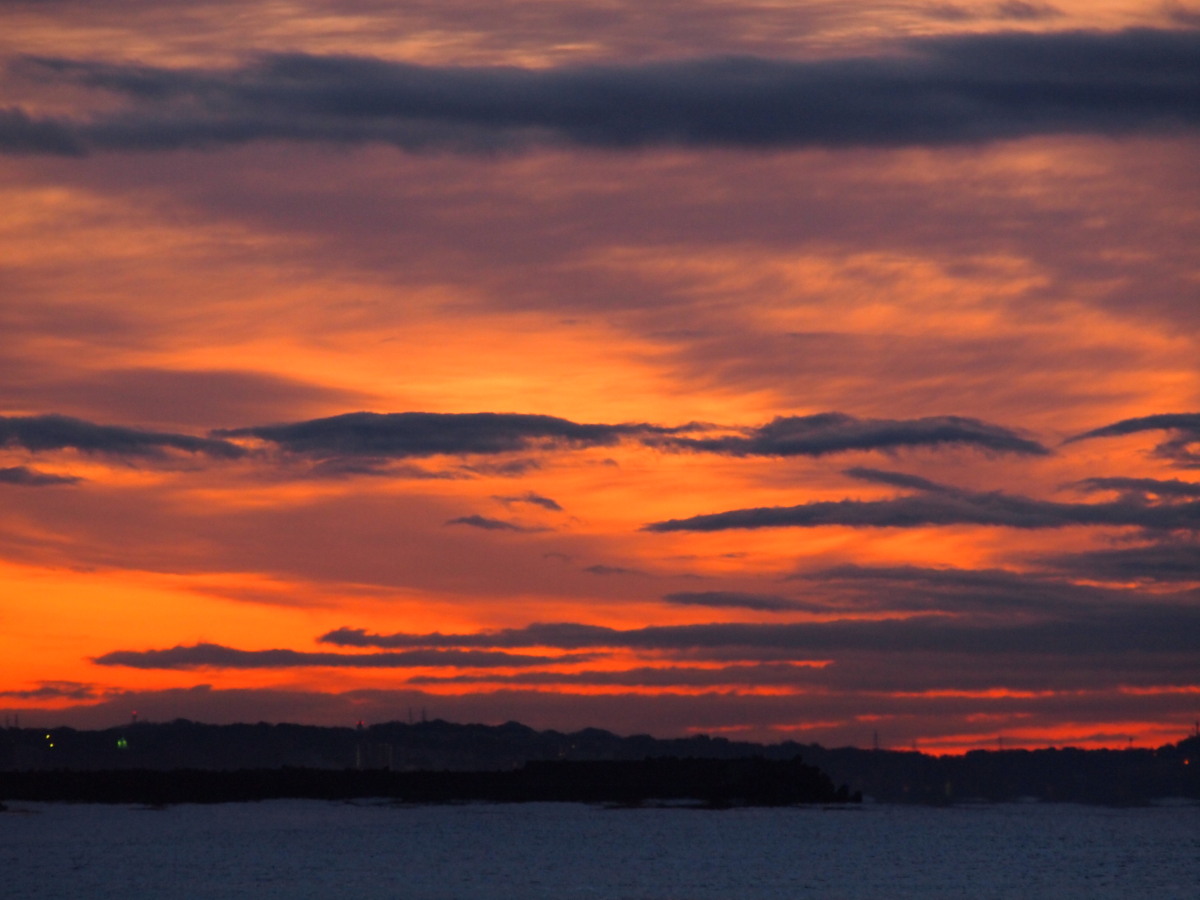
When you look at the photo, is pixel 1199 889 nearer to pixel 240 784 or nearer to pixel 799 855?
pixel 799 855

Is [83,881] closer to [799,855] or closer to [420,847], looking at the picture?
[420,847]

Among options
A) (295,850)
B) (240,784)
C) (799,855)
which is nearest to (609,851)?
(799,855)

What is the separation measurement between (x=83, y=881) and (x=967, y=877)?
4772 cm

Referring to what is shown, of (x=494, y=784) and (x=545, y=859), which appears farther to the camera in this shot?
(x=494, y=784)

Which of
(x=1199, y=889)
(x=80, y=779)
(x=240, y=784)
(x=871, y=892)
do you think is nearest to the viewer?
(x=871, y=892)

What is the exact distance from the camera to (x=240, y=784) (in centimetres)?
16325

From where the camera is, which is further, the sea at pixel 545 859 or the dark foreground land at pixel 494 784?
the dark foreground land at pixel 494 784

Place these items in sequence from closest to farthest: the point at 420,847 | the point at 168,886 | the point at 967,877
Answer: the point at 168,886
the point at 967,877
the point at 420,847

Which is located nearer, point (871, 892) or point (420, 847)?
point (871, 892)

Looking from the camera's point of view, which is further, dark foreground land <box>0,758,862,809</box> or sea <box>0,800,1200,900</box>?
dark foreground land <box>0,758,862,809</box>

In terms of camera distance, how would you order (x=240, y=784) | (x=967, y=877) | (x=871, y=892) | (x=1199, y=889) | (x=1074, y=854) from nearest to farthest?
(x=871, y=892) → (x=1199, y=889) → (x=967, y=877) → (x=1074, y=854) → (x=240, y=784)

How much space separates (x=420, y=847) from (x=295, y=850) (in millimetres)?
10258

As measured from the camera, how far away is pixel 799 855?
11456 centimetres

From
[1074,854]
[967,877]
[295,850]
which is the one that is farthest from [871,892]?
[1074,854]
